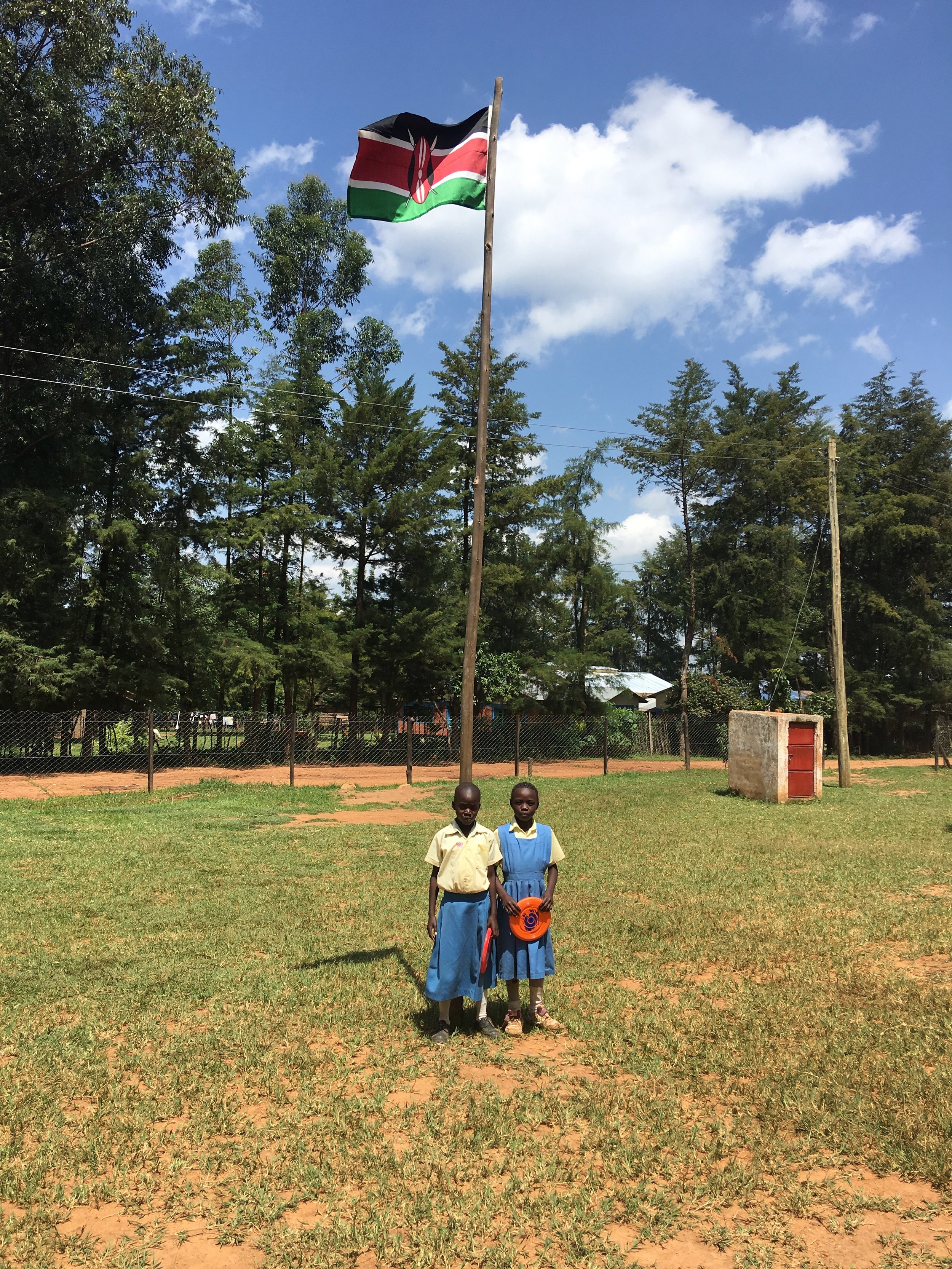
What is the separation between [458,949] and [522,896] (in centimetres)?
49

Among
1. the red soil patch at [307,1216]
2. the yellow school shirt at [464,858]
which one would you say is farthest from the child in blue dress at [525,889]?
the red soil patch at [307,1216]

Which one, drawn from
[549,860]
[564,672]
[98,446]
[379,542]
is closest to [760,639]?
[564,672]

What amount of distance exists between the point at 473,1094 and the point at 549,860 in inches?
53.0

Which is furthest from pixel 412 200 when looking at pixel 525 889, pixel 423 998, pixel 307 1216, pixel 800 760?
pixel 800 760

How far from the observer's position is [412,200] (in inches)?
306

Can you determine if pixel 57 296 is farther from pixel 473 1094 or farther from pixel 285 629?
pixel 473 1094

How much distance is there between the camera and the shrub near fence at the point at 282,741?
20.5 m

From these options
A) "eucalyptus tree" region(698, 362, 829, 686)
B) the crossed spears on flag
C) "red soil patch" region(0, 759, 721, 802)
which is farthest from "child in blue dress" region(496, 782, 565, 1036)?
"eucalyptus tree" region(698, 362, 829, 686)

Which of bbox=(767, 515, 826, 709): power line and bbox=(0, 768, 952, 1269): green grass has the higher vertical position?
bbox=(767, 515, 826, 709): power line

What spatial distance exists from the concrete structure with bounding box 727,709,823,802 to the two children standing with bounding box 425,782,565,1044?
12.6m

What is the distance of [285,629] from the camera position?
28750mm

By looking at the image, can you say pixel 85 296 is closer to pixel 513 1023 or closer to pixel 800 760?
pixel 800 760

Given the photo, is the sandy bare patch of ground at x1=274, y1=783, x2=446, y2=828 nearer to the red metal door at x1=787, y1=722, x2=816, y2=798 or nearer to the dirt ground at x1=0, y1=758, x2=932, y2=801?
the dirt ground at x1=0, y1=758, x2=932, y2=801

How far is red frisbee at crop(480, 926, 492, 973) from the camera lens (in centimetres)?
475
